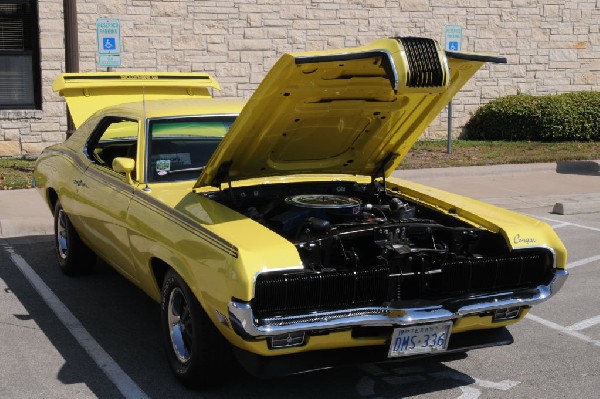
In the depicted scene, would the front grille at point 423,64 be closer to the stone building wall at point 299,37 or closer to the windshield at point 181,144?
the windshield at point 181,144

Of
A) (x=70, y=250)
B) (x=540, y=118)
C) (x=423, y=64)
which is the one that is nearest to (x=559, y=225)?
(x=70, y=250)

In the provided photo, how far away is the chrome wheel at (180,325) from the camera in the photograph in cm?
501

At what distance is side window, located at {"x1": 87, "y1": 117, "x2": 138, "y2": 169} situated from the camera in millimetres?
6965

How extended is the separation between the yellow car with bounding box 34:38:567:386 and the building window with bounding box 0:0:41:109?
8.03m

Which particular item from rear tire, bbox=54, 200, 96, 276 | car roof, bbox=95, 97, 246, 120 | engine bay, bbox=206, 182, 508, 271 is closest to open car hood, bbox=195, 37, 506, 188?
engine bay, bbox=206, 182, 508, 271

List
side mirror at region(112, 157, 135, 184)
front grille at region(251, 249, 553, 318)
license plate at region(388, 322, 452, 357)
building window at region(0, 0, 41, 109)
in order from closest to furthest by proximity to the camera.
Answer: front grille at region(251, 249, 553, 318) → license plate at region(388, 322, 452, 357) → side mirror at region(112, 157, 135, 184) → building window at region(0, 0, 41, 109)

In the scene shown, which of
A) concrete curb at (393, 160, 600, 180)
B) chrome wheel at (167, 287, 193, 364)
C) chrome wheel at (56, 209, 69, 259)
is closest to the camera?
chrome wheel at (167, 287, 193, 364)

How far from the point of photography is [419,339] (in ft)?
15.3

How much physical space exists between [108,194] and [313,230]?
1.80 meters

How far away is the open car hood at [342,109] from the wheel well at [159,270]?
0.56 m

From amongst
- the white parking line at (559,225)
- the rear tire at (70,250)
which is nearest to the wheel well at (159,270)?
the rear tire at (70,250)

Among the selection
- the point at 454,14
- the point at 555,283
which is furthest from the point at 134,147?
the point at 454,14

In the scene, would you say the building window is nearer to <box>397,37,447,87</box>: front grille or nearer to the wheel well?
the wheel well

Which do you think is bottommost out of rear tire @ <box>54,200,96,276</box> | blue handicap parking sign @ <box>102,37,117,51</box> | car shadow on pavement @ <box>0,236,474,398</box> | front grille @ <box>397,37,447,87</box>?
car shadow on pavement @ <box>0,236,474,398</box>
